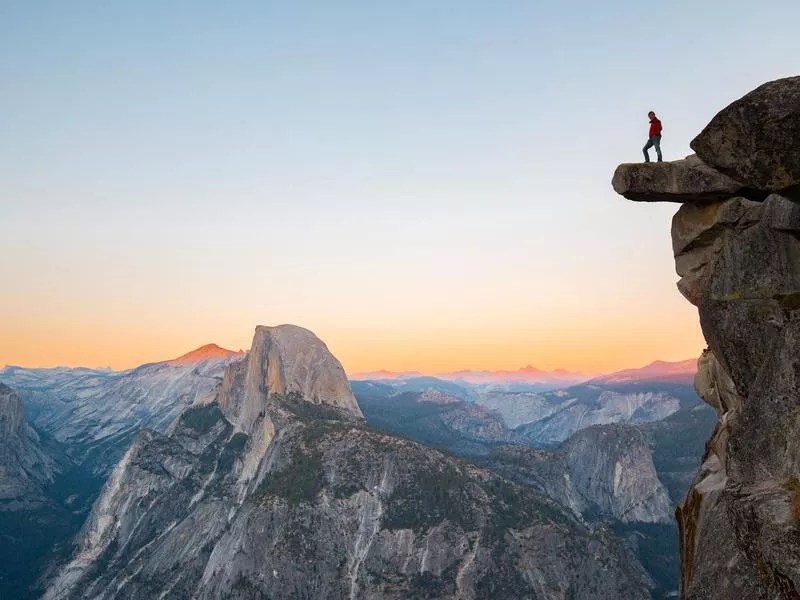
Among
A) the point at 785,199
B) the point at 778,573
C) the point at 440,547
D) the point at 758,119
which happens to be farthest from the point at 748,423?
the point at 440,547

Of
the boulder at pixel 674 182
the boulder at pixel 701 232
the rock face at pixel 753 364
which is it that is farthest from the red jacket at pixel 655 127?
the rock face at pixel 753 364

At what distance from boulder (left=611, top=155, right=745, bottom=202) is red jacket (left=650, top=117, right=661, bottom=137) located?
2991 mm

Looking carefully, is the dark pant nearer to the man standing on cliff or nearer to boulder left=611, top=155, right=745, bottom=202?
the man standing on cliff

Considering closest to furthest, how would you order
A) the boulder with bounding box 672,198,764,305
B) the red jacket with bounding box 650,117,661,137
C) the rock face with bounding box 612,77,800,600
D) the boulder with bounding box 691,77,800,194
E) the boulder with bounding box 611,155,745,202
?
the rock face with bounding box 612,77,800,600 < the boulder with bounding box 691,77,800,194 < the boulder with bounding box 672,198,764,305 < the boulder with bounding box 611,155,745,202 < the red jacket with bounding box 650,117,661,137

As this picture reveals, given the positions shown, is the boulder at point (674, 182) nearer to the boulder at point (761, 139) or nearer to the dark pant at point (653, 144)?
the dark pant at point (653, 144)

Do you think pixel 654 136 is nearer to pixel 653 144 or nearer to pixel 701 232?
pixel 653 144

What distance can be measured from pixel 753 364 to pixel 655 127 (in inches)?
604

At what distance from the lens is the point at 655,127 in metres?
33.8

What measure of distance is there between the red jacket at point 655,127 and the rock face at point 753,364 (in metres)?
5.86

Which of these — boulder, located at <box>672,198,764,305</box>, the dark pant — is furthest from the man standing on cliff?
boulder, located at <box>672,198,764,305</box>

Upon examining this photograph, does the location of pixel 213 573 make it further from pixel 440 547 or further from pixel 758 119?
pixel 758 119

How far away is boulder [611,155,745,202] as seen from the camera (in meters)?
29.7

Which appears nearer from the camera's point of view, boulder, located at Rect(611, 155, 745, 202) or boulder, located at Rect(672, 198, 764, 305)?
boulder, located at Rect(672, 198, 764, 305)

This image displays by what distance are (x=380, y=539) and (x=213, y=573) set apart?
57318 mm
